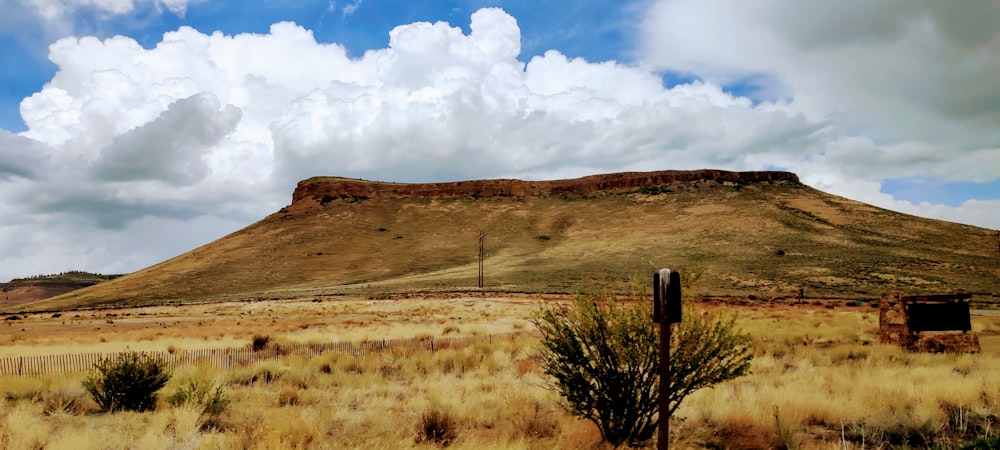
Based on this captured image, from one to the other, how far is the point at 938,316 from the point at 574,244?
71.2m

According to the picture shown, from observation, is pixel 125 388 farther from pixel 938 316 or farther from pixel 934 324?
pixel 938 316

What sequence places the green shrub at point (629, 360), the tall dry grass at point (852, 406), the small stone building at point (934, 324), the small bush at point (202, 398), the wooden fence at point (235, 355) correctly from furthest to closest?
the small stone building at point (934, 324)
the wooden fence at point (235, 355)
the small bush at point (202, 398)
the tall dry grass at point (852, 406)
the green shrub at point (629, 360)

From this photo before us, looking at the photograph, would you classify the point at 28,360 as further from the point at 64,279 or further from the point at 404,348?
the point at 64,279

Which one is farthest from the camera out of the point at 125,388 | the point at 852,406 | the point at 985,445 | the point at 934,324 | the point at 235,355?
the point at 934,324

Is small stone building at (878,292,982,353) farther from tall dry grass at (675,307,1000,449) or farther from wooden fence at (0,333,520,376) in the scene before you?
wooden fence at (0,333,520,376)

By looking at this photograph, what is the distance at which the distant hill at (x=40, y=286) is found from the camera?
130875 millimetres

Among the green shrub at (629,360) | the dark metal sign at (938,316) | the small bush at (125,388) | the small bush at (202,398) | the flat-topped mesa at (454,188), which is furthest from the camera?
the flat-topped mesa at (454,188)

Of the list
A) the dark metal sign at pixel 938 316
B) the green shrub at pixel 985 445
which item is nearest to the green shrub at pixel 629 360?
the green shrub at pixel 985 445

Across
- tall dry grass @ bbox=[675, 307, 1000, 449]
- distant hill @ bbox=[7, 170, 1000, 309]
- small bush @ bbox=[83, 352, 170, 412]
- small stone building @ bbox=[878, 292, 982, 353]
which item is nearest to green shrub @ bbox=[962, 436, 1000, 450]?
tall dry grass @ bbox=[675, 307, 1000, 449]

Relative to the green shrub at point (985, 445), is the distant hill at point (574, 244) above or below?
above

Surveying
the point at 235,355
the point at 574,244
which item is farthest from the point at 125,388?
the point at 574,244

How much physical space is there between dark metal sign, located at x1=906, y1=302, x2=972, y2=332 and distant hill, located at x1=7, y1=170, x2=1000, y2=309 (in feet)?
107

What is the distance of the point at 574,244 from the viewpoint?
286 ft

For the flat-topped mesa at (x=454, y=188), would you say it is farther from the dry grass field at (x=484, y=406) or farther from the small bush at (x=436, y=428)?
the small bush at (x=436, y=428)
